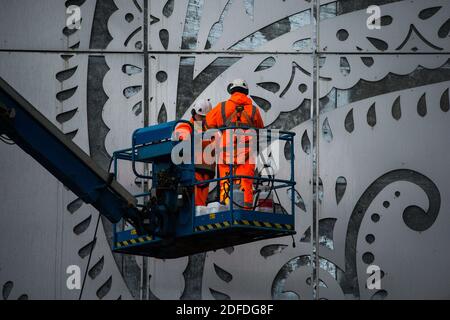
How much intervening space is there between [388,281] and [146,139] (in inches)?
220

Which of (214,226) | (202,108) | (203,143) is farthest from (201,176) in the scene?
(214,226)

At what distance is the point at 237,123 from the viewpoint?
60.2 feet

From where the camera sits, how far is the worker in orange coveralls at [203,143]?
58.4ft

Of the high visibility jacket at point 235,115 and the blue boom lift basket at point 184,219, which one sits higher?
the high visibility jacket at point 235,115

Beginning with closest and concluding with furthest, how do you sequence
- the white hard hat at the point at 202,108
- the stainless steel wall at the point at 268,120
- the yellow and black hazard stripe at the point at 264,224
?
the yellow and black hazard stripe at the point at 264,224, the white hard hat at the point at 202,108, the stainless steel wall at the point at 268,120

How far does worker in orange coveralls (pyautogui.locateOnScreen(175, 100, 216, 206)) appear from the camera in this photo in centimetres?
1781

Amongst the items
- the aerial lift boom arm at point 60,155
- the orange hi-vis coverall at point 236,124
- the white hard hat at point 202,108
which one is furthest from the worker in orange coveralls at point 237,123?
the aerial lift boom arm at point 60,155

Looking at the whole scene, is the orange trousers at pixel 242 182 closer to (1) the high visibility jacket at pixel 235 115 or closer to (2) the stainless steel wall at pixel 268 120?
(1) the high visibility jacket at pixel 235 115

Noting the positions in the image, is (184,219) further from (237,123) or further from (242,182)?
(237,123)

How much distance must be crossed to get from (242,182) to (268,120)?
4.12 m

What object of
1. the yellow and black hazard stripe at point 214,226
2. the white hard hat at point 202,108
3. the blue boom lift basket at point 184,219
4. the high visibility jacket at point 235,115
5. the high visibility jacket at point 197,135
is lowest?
the yellow and black hazard stripe at point 214,226

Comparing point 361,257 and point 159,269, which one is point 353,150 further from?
point 159,269

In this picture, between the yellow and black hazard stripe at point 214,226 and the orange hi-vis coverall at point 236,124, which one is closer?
the yellow and black hazard stripe at point 214,226

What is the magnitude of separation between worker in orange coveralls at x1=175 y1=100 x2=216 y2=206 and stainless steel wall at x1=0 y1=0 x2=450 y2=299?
272cm
